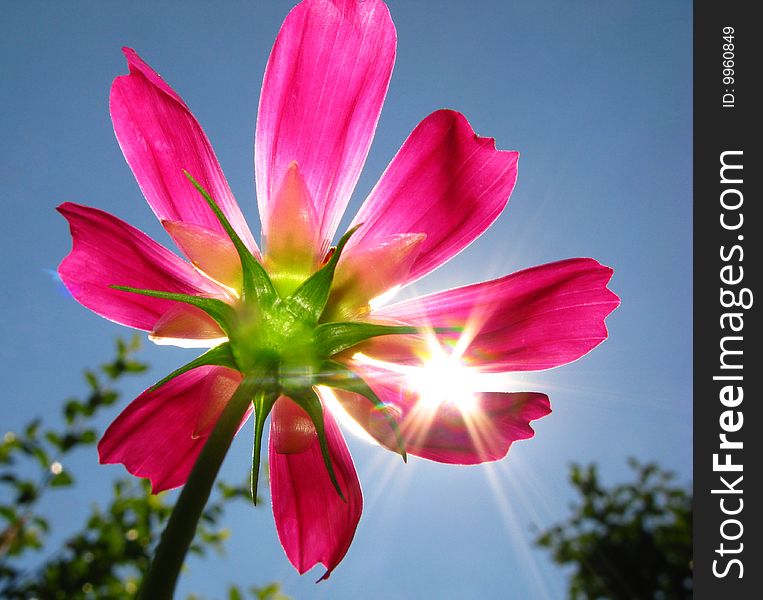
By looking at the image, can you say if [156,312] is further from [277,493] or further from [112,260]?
[277,493]

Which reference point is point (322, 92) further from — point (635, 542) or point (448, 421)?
point (635, 542)

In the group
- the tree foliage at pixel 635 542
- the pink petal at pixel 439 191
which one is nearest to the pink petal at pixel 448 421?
the pink petal at pixel 439 191

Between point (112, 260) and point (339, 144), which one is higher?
A: point (339, 144)

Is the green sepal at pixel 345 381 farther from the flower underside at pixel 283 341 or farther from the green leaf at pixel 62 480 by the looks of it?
the green leaf at pixel 62 480

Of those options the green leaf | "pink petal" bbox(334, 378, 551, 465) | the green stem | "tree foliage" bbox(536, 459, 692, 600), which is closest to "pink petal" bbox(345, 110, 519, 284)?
"pink petal" bbox(334, 378, 551, 465)

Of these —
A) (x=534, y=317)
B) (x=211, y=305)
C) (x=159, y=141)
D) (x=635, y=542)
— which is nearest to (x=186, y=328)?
(x=211, y=305)
